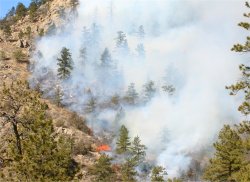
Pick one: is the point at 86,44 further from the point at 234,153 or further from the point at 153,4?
the point at 234,153

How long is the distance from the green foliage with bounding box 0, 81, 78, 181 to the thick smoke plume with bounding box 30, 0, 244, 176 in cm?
6760

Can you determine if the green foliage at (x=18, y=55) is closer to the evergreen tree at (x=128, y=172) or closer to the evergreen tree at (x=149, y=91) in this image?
the evergreen tree at (x=149, y=91)

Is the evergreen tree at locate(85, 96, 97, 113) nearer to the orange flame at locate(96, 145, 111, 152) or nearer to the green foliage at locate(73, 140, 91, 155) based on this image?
the orange flame at locate(96, 145, 111, 152)

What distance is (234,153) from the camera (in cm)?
4125

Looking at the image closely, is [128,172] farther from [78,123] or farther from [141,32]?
[141,32]

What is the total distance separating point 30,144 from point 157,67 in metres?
119

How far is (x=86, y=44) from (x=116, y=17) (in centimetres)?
3728

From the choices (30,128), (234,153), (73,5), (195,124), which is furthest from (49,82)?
(30,128)

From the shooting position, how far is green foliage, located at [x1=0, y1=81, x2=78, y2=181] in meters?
26.6

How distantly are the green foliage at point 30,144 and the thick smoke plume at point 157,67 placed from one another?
67599mm

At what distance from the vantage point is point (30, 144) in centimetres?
2692

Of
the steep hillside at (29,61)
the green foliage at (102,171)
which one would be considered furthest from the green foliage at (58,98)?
the green foliage at (102,171)

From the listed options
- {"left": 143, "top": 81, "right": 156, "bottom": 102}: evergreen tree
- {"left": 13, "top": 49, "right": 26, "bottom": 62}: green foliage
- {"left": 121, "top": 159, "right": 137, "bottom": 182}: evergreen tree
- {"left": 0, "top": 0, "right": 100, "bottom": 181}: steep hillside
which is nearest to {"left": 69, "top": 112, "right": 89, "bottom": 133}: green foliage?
{"left": 0, "top": 0, "right": 100, "bottom": 181}: steep hillside

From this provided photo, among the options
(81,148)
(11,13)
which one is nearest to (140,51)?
(81,148)
